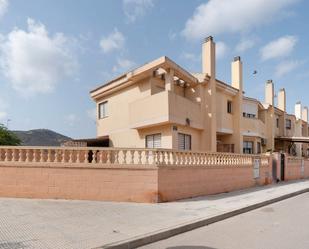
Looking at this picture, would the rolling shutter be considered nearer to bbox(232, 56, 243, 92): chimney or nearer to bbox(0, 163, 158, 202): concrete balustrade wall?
bbox(0, 163, 158, 202): concrete balustrade wall

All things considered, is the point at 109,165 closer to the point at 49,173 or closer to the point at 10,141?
the point at 49,173

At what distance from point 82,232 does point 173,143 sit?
9955 mm

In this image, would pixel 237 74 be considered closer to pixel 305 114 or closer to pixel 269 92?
pixel 269 92

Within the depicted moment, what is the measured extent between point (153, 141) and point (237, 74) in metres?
10.4

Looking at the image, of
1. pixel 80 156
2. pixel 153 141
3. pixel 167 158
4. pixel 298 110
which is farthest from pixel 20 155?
pixel 298 110

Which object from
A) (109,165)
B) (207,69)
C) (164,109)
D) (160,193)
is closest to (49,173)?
(109,165)

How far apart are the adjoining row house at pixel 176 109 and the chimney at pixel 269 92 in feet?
18.4

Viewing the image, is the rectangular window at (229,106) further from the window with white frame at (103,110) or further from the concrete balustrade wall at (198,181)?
the window with white frame at (103,110)

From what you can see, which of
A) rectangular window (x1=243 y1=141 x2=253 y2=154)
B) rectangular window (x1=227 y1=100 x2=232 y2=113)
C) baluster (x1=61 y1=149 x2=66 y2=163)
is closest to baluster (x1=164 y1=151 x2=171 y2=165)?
baluster (x1=61 y1=149 x2=66 y2=163)

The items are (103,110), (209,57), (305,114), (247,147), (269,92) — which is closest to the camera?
(209,57)

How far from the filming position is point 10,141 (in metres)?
20.2

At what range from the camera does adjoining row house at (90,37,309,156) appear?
647 inches

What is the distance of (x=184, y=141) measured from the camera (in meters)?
17.8

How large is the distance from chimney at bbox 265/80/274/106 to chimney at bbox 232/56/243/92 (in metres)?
8.52
